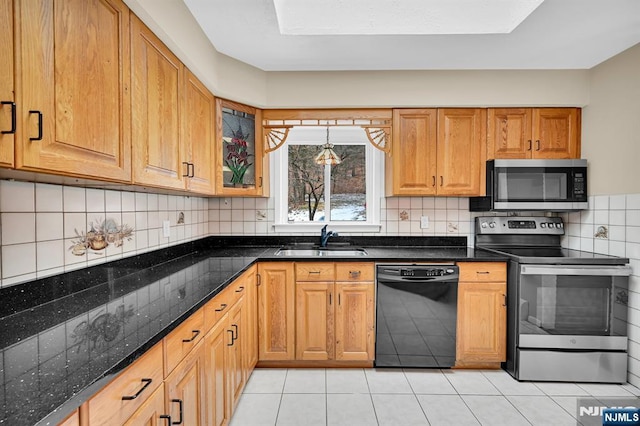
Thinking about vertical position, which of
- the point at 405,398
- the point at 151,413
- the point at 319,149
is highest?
the point at 319,149

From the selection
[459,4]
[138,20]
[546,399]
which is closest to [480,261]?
[546,399]

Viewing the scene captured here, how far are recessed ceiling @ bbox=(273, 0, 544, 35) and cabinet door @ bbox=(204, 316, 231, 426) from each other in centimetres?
179

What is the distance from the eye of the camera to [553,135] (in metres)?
2.76

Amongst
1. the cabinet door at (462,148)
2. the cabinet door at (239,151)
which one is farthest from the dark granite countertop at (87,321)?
the cabinet door at (462,148)

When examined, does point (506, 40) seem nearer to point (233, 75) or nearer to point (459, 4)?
point (459, 4)

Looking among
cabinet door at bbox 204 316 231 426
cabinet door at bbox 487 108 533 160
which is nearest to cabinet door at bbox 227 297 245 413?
cabinet door at bbox 204 316 231 426

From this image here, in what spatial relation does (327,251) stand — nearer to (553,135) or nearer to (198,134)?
(198,134)

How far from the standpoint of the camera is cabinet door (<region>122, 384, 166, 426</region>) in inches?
36.9

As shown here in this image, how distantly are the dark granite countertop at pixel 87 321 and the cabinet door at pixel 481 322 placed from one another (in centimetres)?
167

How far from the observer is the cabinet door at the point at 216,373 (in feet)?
4.98

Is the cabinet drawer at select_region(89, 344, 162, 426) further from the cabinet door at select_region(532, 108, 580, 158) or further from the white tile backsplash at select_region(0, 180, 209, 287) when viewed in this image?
the cabinet door at select_region(532, 108, 580, 158)

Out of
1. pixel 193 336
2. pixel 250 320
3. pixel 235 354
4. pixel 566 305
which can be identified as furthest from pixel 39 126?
pixel 566 305

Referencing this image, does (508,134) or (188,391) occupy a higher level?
(508,134)

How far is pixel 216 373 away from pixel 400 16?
2.21 m
